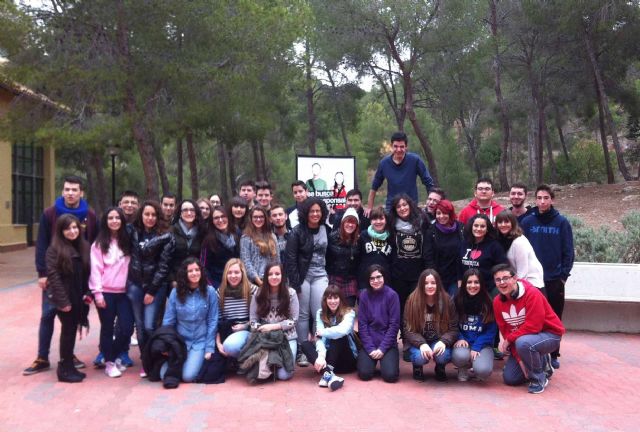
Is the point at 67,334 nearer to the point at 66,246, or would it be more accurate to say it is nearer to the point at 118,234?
the point at 66,246

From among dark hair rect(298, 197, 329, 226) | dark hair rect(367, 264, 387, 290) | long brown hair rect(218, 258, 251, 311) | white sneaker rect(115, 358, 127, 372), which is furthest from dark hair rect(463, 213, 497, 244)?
white sneaker rect(115, 358, 127, 372)

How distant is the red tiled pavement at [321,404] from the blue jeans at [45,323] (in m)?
0.23

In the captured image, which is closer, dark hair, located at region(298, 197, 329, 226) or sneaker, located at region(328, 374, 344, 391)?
sneaker, located at region(328, 374, 344, 391)

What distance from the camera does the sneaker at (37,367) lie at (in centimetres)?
641

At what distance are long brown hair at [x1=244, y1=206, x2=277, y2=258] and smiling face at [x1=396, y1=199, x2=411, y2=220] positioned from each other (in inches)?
51.4

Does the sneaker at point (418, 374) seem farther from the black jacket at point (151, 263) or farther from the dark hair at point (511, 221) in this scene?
the black jacket at point (151, 263)

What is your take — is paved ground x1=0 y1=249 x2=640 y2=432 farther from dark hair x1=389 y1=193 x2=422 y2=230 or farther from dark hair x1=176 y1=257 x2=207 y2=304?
Answer: dark hair x1=389 y1=193 x2=422 y2=230

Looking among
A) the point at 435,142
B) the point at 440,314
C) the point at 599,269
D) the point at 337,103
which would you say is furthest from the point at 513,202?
the point at 435,142

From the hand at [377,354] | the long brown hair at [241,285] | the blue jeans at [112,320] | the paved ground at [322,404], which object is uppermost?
the long brown hair at [241,285]

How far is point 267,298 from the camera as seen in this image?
20.9 ft

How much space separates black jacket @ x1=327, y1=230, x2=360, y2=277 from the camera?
6.82 meters

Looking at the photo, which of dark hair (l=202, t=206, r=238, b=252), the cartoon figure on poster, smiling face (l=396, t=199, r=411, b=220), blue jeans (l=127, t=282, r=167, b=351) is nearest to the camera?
blue jeans (l=127, t=282, r=167, b=351)

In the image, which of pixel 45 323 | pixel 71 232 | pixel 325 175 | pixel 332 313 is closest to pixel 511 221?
pixel 332 313

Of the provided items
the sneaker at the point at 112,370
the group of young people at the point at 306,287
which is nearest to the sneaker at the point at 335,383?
the group of young people at the point at 306,287
